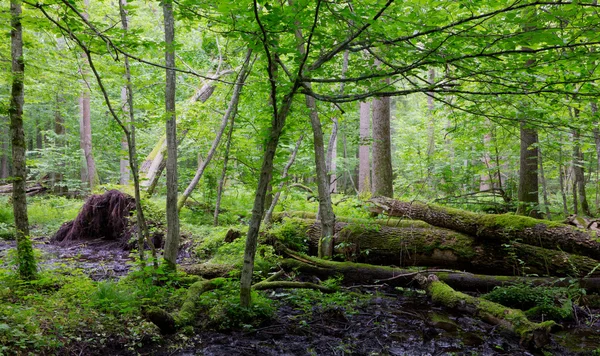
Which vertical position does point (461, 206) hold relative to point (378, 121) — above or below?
below

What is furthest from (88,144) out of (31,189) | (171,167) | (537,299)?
(537,299)

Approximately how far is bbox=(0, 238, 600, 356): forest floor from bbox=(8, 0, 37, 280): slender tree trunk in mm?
2040

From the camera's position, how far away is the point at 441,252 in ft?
23.1

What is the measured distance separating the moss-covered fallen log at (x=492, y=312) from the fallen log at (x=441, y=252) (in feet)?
3.25

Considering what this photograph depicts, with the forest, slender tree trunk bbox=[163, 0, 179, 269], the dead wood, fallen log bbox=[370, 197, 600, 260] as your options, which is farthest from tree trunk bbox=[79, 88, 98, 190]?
fallen log bbox=[370, 197, 600, 260]

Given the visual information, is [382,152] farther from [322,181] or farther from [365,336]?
[365,336]

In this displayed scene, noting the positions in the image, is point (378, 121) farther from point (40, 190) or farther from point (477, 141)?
point (40, 190)

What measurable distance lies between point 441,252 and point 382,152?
398cm

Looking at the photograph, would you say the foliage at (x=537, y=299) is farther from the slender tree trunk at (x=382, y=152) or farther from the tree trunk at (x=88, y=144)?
the tree trunk at (x=88, y=144)

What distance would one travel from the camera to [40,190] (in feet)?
58.5

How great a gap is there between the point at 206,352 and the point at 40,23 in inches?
159

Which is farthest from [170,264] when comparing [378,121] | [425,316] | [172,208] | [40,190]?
[40,190]

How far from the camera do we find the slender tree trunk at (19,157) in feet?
15.5

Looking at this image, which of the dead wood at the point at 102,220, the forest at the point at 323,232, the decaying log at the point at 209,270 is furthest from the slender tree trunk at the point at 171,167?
the dead wood at the point at 102,220
